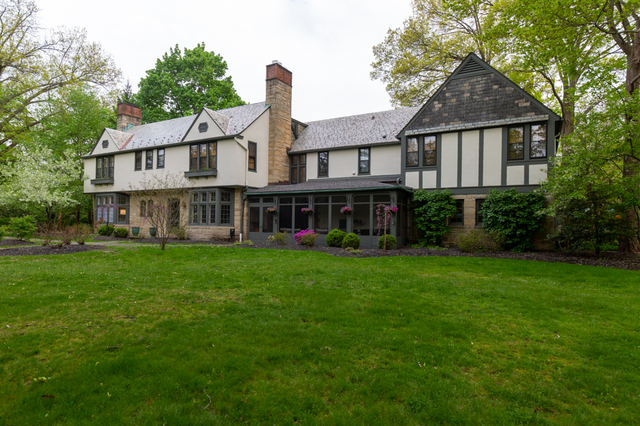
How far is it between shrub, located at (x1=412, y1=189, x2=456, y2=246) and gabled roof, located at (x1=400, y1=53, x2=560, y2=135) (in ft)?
10.5

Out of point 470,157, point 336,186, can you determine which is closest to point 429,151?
point 470,157

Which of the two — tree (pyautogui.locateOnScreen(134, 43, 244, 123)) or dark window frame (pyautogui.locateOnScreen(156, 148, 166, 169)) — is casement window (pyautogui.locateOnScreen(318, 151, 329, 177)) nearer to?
dark window frame (pyautogui.locateOnScreen(156, 148, 166, 169))

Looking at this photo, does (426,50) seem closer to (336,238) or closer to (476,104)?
(476,104)

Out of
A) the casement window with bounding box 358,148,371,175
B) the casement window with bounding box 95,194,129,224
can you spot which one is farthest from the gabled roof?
the casement window with bounding box 95,194,129,224

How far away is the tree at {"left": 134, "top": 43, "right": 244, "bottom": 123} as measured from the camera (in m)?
34.2

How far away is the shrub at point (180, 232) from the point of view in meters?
19.8

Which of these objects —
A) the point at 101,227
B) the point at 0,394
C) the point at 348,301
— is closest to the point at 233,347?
the point at 0,394

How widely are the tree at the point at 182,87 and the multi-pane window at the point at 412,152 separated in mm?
22150

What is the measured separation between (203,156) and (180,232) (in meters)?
4.76

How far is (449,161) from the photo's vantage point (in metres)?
16.4

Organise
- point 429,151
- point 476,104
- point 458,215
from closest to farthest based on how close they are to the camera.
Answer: point 476,104
point 458,215
point 429,151

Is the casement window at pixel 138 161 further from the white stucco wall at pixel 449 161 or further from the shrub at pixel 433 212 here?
the white stucco wall at pixel 449 161

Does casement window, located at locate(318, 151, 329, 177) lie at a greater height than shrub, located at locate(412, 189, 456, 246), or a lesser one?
greater

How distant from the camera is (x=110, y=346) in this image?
161 inches
